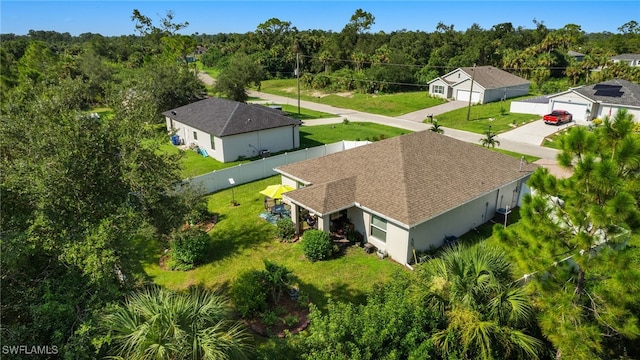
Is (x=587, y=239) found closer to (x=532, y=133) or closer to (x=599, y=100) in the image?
(x=532, y=133)

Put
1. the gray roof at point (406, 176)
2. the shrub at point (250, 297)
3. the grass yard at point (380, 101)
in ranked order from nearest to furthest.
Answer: the shrub at point (250, 297) < the gray roof at point (406, 176) < the grass yard at point (380, 101)

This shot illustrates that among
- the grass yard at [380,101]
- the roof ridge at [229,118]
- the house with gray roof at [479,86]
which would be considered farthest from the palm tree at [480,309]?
the house with gray roof at [479,86]

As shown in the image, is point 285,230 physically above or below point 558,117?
below

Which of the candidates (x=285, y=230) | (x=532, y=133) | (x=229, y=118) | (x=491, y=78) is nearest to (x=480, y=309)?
(x=285, y=230)

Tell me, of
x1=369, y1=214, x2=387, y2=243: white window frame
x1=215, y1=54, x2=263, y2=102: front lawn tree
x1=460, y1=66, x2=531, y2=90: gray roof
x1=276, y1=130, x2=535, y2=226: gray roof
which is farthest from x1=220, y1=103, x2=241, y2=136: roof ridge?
x1=460, y1=66, x2=531, y2=90: gray roof

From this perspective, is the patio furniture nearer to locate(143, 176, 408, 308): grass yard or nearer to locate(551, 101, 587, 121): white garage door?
locate(143, 176, 408, 308): grass yard

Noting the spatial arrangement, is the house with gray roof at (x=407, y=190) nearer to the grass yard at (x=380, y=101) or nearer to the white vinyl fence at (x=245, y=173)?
the white vinyl fence at (x=245, y=173)

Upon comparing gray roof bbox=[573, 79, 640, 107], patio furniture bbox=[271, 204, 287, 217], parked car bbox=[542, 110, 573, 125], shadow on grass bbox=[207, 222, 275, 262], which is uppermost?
gray roof bbox=[573, 79, 640, 107]
